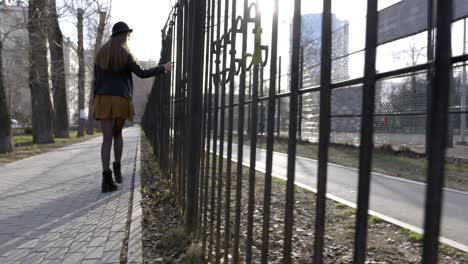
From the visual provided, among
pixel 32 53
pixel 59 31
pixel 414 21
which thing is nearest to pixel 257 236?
pixel 414 21

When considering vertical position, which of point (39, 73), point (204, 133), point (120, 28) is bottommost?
point (204, 133)

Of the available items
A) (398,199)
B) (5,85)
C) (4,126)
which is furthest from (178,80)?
(5,85)

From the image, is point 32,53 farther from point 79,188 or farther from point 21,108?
point 21,108

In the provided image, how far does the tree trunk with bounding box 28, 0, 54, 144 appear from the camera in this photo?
50.8 ft

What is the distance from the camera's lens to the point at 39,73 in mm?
18578

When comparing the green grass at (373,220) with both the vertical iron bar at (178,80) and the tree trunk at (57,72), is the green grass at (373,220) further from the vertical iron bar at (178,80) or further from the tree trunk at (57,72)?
the tree trunk at (57,72)

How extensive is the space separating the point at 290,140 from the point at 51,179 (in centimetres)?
707

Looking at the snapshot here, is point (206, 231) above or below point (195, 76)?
below

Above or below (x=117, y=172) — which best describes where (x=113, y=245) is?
below

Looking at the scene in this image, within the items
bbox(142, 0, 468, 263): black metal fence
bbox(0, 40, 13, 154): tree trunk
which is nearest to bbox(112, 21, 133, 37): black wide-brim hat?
bbox(142, 0, 468, 263): black metal fence

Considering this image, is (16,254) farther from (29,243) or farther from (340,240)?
(340,240)

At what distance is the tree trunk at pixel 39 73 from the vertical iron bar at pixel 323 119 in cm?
1505

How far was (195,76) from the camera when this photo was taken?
13.5ft

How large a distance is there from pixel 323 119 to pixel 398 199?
568cm
